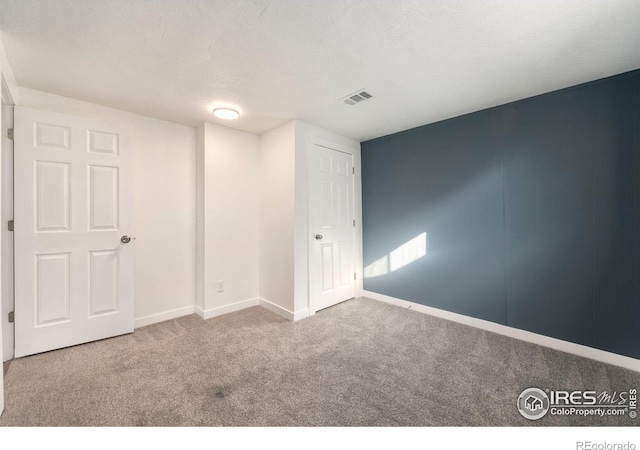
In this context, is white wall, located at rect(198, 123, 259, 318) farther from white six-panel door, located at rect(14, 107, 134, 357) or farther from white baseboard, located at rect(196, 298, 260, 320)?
white six-panel door, located at rect(14, 107, 134, 357)

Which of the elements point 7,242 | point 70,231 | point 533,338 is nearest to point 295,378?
point 533,338

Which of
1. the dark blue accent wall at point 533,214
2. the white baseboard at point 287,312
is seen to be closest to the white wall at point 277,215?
the white baseboard at point 287,312

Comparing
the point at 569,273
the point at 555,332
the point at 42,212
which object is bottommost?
the point at 555,332

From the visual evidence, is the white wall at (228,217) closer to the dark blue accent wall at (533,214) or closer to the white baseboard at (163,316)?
the white baseboard at (163,316)

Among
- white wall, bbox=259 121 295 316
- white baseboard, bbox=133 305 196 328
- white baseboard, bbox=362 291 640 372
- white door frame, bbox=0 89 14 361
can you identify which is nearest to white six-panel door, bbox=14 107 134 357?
white door frame, bbox=0 89 14 361

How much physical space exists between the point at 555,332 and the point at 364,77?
2.77 metres

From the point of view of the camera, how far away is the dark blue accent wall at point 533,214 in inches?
82.4

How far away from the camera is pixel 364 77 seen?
213 centimetres

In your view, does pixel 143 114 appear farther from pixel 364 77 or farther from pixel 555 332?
pixel 555 332

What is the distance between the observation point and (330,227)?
11.4ft

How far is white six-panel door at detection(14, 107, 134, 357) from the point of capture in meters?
2.18

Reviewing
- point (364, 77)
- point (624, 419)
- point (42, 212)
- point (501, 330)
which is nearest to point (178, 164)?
point (42, 212)
